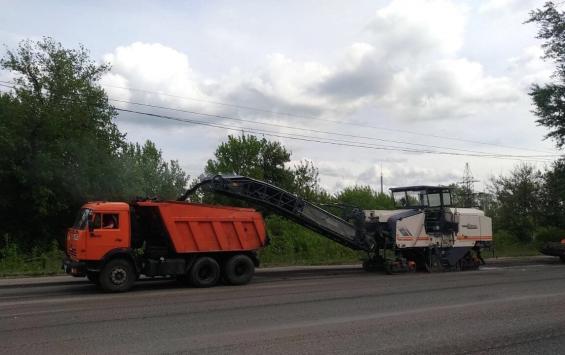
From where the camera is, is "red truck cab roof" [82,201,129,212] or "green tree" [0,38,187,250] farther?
"green tree" [0,38,187,250]

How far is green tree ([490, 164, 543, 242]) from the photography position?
45.6m

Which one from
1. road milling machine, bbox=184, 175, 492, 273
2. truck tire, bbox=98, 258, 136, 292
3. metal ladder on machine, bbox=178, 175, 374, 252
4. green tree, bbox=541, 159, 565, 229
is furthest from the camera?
green tree, bbox=541, 159, 565, 229

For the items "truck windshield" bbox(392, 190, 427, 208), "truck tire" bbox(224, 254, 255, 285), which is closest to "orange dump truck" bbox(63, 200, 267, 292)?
"truck tire" bbox(224, 254, 255, 285)

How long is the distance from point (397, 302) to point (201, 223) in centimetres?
660

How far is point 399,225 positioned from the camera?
21.5m

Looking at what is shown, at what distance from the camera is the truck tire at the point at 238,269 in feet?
55.4

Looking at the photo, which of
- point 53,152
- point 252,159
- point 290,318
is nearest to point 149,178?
point 53,152

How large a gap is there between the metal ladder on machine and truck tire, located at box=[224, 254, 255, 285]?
263cm

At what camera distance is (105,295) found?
14305 millimetres

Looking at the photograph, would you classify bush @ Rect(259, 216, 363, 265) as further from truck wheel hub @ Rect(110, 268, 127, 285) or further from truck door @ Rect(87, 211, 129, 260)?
truck wheel hub @ Rect(110, 268, 127, 285)

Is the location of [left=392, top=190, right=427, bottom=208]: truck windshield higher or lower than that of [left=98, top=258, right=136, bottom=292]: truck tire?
higher

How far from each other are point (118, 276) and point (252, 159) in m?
43.1

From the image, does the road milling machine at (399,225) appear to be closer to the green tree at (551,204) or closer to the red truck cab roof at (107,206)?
the red truck cab roof at (107,206)

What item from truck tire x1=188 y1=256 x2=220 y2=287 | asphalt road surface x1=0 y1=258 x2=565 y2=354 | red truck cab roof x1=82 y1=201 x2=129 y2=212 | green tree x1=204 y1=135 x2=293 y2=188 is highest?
green tree x1=204 y1=135 x2=293 y2=188
